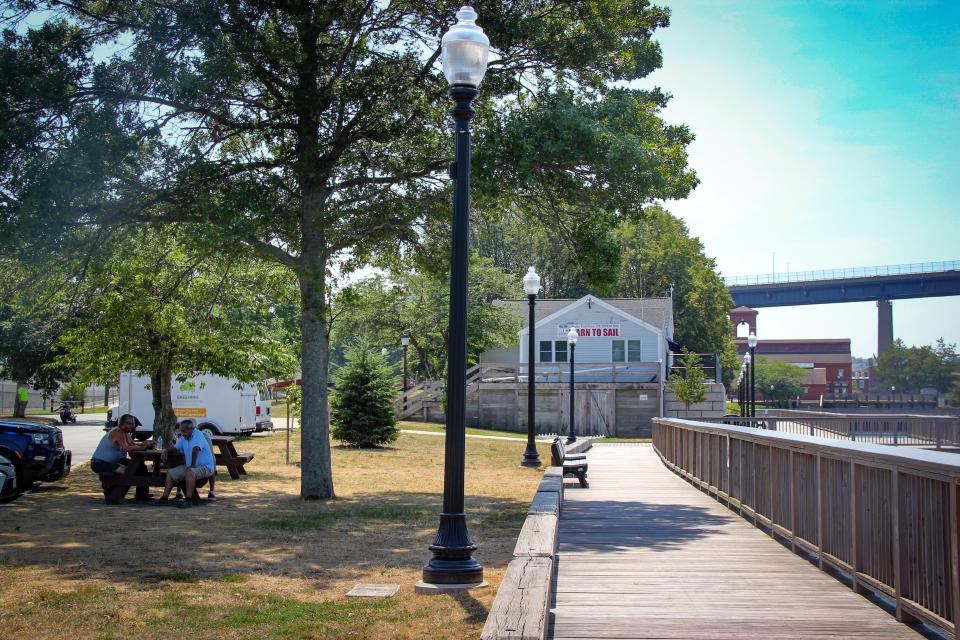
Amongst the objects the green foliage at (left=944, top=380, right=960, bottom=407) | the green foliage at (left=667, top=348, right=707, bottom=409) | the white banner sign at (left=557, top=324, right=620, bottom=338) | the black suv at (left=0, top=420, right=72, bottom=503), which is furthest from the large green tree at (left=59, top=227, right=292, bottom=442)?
the green foliage at (left=944, top=380, right=960, bottom=407)

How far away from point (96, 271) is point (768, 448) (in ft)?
38.5

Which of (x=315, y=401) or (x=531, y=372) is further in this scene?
(x=531, y=372)

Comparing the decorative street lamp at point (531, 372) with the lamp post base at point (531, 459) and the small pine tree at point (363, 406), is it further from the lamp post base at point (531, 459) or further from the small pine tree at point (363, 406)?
the small pine tree at point (363, 406)

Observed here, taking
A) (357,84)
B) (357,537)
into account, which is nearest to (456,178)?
(357,537)

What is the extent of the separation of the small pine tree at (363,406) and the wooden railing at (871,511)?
20.5 meters

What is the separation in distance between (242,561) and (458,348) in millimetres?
3746

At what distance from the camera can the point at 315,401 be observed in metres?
16.6

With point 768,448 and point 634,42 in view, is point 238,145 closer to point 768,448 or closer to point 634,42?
point 634,42

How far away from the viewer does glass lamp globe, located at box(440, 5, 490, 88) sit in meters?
8.12

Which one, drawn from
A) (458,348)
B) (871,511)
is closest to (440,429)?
(458,348)

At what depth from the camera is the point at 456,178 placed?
27.4ft

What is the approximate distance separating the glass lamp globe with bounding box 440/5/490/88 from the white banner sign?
4405 centimetres

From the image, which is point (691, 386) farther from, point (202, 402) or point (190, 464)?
point (190, 464)

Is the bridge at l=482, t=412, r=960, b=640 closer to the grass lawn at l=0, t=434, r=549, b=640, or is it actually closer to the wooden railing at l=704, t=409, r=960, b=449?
the grass lawn at l=0, t=434, r=549, b=640
